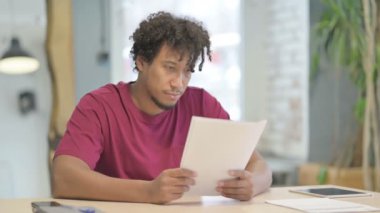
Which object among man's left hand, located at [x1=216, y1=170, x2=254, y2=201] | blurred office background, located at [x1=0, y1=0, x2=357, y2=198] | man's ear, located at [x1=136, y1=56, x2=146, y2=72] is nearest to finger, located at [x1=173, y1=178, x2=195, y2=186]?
man's left hand, located at [x1=216, y1=170, x2=254, y2=201]

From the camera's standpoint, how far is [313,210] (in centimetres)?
163

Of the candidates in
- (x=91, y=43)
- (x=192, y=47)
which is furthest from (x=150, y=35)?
(x=91, y=43)

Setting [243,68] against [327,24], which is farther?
[243,68]

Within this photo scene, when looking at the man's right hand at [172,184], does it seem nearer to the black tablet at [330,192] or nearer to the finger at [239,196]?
the finger at [239,196]

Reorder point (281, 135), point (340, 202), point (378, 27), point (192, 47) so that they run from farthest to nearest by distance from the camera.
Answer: point (281, 135) < point (378, 27) < point (192, 47) < point (340, 202)

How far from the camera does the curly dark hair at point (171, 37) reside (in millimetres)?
1975

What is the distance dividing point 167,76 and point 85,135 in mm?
321

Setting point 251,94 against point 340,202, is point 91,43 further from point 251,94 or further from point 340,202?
point 340,202

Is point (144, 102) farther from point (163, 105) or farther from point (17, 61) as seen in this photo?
point (17, 61)

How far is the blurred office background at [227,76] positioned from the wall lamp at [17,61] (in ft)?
0.11

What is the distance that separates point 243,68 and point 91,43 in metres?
1.54

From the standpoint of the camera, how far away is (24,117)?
3.47 meters

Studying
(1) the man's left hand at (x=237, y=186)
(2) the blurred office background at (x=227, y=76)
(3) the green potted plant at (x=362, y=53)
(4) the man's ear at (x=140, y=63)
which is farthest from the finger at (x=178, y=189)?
(3) the green potted plant at (x=362, y=53)

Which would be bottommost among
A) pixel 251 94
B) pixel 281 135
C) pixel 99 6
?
pixel 281 135
